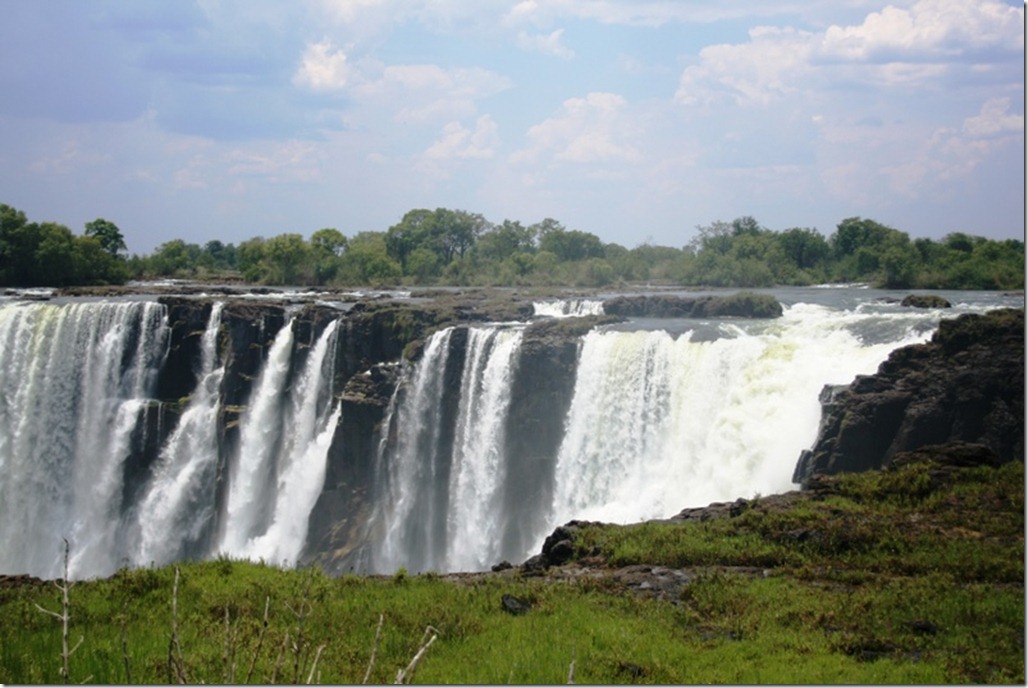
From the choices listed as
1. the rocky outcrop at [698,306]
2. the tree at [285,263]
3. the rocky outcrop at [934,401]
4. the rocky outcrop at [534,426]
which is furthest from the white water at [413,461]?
the tree at [285,263]

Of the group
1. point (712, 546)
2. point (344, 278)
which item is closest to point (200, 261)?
point (344, 278)

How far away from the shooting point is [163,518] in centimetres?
2388

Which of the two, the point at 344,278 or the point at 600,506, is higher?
the point at 344,278

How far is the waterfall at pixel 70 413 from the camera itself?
24359mm

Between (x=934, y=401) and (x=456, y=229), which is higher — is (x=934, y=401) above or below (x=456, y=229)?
below

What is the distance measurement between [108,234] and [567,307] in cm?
2300

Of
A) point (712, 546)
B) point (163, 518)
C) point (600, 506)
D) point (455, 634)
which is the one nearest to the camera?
point (455, 634)

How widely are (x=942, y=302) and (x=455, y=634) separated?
16.6 m

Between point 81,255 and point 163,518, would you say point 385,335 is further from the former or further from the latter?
point 81,255

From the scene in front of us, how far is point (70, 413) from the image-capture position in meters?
25.1

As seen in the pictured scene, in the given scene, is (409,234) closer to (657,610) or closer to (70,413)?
(70,413)

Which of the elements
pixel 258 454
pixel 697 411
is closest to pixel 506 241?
pixel 258 454

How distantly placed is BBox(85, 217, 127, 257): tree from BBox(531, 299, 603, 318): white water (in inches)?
844

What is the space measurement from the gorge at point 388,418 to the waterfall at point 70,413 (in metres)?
0.05
